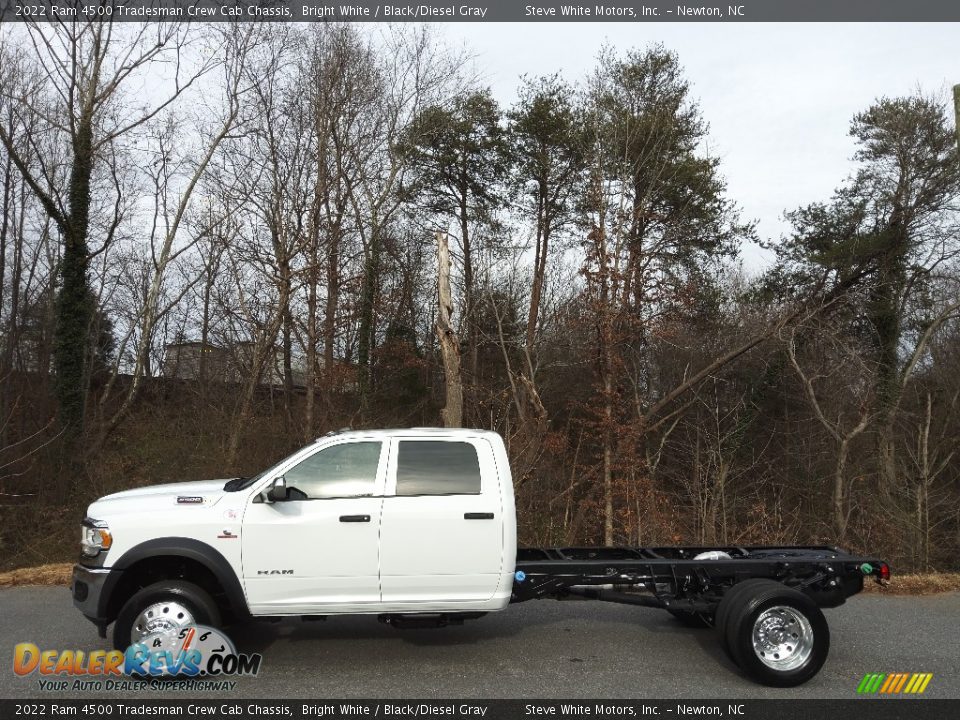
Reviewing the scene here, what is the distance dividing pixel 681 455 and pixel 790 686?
1919 cm

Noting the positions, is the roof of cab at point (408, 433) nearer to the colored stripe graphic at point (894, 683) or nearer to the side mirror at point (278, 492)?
the side mirror at point (278, 492)

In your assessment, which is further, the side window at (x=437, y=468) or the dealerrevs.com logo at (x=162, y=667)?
the side window at (x=437, y=468)

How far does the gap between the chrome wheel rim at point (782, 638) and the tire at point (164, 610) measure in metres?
4.18

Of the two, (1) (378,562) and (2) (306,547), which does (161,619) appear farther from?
(1) (378,562)

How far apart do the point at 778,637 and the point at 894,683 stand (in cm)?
94

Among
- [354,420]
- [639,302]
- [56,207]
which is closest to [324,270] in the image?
[354,420]

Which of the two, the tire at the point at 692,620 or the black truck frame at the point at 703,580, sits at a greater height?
the black truck frame at the point at 703,580

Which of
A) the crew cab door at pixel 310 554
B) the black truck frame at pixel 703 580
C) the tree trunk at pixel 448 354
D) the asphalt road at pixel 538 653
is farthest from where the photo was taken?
the tree trunk at pixel 448 354

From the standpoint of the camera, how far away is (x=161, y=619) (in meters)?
5.98

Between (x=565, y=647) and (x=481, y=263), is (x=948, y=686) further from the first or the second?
(x=481, y=263)

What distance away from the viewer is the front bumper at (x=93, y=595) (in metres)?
6.00

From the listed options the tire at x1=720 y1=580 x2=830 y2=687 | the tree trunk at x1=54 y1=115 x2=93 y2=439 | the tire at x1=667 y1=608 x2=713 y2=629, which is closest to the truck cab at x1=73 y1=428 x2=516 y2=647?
the tire at x1=720 y1=580 x2=830 y2=687

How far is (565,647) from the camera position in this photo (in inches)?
272

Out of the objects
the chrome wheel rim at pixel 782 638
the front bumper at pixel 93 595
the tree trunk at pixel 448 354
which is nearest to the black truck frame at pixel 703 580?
the chrome wheel rim at pixel 782 638
